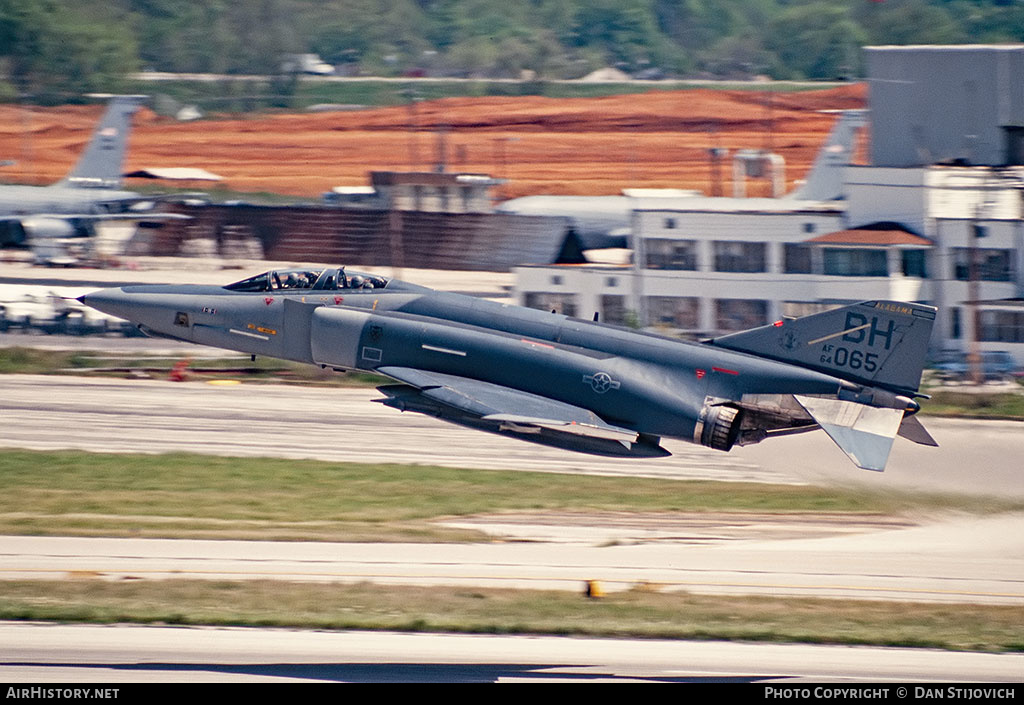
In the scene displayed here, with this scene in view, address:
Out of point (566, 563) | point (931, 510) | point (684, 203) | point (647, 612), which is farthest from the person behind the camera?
point (684, 203)

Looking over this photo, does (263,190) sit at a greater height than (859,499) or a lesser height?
greater

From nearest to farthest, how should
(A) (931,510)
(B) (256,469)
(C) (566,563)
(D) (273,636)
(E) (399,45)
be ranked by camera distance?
(D) (273,636) → (C) (566,563) → (A) (931,510) → (B) (256,469) → (E) (399,45)

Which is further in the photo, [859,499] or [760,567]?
[859,499]

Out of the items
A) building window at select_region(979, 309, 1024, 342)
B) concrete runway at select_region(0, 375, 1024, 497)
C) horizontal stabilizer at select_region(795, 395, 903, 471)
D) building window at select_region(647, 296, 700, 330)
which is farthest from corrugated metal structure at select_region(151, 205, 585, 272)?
horizontal stabilizer at select_region(795, 395, 903, 471)

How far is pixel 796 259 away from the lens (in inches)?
1753

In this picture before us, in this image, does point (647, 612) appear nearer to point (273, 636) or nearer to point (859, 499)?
point (273, 636)

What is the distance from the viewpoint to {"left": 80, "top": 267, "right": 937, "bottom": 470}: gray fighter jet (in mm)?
22766

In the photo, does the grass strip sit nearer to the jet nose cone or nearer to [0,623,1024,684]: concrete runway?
[0,623,1024,684]: concrete runway

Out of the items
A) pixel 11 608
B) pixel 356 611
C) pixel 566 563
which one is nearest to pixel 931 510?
pixel 566 563

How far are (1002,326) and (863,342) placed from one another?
21.0 meters

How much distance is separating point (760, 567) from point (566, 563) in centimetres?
378

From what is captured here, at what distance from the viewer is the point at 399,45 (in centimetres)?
12731

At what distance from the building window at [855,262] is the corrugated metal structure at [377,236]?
1488 centimetres

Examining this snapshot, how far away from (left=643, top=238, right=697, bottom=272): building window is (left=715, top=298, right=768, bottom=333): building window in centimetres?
207
